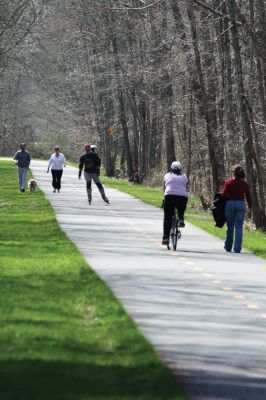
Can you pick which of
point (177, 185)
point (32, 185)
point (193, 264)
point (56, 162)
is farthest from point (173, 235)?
point (32, 185)

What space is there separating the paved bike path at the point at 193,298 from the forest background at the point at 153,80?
5.31m

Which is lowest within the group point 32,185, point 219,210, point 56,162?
point 32,185

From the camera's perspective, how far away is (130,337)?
38.3ft

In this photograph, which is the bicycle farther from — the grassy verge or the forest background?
the forest background

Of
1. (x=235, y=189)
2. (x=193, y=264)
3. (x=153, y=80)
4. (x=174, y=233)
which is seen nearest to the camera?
(x=193, y=264)

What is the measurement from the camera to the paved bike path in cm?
1024

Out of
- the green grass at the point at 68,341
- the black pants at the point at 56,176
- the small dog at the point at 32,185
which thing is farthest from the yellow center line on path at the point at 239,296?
the small dog at the point at 32,185

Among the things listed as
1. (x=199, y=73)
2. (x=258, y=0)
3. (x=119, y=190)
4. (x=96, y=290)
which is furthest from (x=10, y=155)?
(x=96, y=290)

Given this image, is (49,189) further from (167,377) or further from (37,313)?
(167,377)

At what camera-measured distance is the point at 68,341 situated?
37.5 feet

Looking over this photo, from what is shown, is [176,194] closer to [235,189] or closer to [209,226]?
[235,189]

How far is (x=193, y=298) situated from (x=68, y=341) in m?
4.13

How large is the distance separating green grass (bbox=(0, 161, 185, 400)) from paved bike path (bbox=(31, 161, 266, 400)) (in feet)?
0.74

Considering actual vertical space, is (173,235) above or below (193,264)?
above
